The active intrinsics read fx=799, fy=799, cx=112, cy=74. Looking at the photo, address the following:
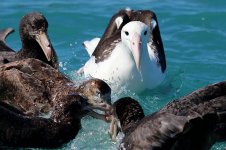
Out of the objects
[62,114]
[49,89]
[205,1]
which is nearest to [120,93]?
[49,89]

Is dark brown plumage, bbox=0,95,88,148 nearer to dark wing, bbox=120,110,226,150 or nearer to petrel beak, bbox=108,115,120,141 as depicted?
petrel beak, bbox=108,115,120,141

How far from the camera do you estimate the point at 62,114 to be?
8680 millimetres

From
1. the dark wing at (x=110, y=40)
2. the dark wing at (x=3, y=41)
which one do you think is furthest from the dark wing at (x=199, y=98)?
the dark wing at (x=3, y=41)

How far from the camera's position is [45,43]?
10844 mm

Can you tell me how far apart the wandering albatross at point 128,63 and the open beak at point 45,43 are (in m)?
1.07

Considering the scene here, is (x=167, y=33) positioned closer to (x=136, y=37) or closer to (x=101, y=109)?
(x=136, y=37)

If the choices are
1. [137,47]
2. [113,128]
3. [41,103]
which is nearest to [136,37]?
[137,47]

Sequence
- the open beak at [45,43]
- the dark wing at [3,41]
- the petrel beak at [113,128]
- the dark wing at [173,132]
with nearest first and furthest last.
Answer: the dark wing at [173,132], the petrel beak at [113,128], the open beak at [45,43], the dark wing at [3,41]

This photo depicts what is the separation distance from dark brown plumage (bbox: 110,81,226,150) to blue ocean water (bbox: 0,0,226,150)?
2.24m

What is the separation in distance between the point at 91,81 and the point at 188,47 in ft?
16.5

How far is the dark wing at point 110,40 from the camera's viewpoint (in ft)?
38.7

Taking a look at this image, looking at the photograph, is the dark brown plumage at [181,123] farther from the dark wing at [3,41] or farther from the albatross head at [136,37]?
the dark wing at [3,41]

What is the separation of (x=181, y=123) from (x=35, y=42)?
427 cm

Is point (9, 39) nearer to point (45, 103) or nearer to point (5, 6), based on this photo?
point (5, 6)
